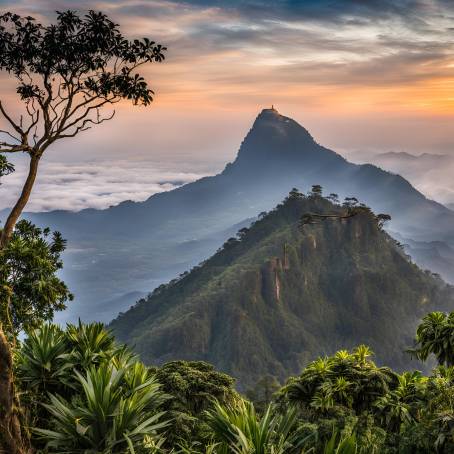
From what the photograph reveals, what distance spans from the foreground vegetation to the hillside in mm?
93360

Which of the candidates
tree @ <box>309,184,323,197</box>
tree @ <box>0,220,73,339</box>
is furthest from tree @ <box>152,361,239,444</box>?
tree @ <box>309,184,323,197</box>

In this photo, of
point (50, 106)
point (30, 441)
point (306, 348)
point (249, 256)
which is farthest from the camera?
point (249, 256)

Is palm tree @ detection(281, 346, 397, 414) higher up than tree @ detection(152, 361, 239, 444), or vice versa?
palm tree @ detection(281, 346, 397, 414)

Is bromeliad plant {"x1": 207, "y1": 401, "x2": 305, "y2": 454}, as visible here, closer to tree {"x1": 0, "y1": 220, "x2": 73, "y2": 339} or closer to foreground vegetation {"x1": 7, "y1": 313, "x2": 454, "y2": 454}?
foreground vegetation {"x1": 7, "y1": 313, "x2": 454, "y2": 454}

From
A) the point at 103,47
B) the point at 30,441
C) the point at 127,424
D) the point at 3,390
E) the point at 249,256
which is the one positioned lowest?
the point at 249,256

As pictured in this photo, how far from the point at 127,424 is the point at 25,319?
7.26 metres

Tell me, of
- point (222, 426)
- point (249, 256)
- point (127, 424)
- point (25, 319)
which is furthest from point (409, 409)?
point (249, 256)

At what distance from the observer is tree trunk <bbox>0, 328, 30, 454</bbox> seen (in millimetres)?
7414

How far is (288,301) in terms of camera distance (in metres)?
136

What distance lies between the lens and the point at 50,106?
10133mm

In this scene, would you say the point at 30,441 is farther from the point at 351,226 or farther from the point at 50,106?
the point at 351,226

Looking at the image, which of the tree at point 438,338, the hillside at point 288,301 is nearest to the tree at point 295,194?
the hillside at point 288,301

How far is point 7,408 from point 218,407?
10.1 feet

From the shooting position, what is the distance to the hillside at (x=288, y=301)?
117 metres
